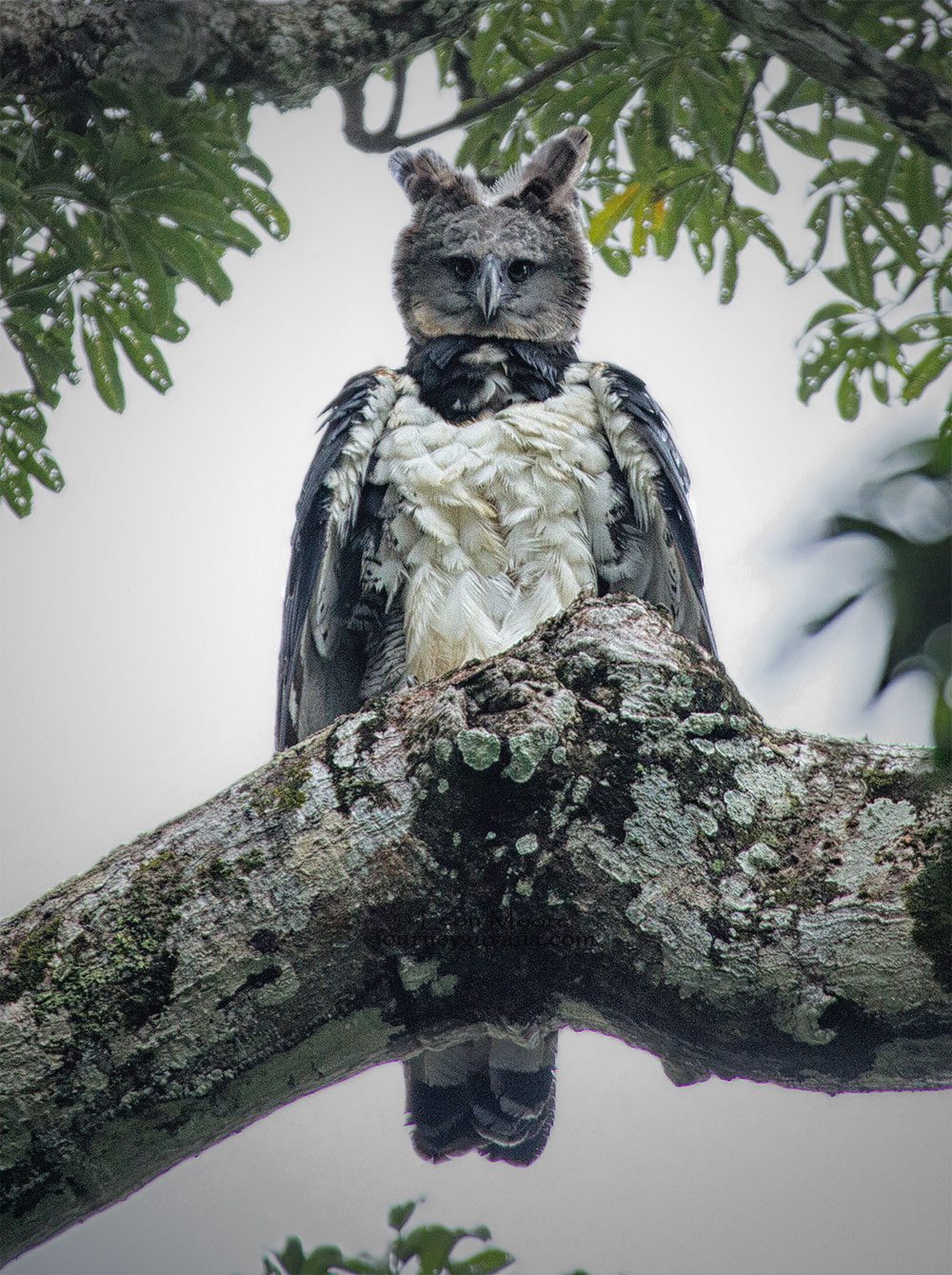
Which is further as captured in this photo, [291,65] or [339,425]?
[339,425]

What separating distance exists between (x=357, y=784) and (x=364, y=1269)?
1.08 metres

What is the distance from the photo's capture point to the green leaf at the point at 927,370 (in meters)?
2.99

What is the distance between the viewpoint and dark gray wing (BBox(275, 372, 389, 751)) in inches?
160

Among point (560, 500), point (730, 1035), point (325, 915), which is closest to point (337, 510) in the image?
point (560, 500)

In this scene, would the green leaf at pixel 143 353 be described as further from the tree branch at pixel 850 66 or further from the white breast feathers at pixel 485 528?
the tree branch at pixel 850 66

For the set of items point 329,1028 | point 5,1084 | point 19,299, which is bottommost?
point 5,1084

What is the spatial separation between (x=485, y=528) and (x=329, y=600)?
0.61 meters

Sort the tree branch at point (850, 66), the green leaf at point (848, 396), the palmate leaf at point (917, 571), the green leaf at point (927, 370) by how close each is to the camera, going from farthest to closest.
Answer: the green leaf at point (848, 396) → the green leaf at point (927, 370) → the tree branch at point (850, 66) → the palmate leaf at point (917, 571)

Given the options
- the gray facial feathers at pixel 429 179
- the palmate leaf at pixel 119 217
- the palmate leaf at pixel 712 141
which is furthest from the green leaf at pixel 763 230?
the gray facial feathers at pixel 429 179

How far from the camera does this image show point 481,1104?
3.06 m

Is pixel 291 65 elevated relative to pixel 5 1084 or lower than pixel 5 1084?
elevated

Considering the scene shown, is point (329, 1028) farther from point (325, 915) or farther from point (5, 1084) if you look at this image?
point (5, 1084)

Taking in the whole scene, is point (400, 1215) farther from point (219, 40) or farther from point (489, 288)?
point (489, 288)

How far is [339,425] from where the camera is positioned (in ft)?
13.6
